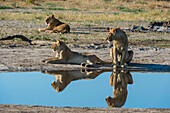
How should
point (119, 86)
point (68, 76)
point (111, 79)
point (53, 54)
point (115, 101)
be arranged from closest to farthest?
point (115, 101), point (119, 86), point (111, 79), point (68, 76), point (53, 54)

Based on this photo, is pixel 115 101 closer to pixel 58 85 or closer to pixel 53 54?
pixel 58 85

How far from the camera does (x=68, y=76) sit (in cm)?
1091

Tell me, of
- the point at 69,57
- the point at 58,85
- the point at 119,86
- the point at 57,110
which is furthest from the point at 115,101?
the point at 69,57

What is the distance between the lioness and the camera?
11148 mm

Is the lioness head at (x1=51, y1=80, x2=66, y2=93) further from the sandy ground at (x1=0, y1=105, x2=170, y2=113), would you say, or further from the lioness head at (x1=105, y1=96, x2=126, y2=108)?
the sandy ground at (x1=0, y1=105, x2=170, y2=113)

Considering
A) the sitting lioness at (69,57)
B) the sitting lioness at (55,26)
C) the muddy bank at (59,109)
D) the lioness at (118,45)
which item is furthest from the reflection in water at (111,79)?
the sitting lioness at (55,26)

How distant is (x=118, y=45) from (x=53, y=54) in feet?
10.3

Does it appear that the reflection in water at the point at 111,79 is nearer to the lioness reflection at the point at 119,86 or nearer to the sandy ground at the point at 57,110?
the lioness reflection at the point at 119,86

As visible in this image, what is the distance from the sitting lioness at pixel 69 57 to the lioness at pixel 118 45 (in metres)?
0.66

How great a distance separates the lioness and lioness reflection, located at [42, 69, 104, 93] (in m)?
0.59

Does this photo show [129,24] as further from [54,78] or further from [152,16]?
[54,78]

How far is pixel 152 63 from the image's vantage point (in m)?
12.8

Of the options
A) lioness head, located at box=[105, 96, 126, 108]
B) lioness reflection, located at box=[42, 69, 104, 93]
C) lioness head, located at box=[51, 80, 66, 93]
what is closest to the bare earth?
lioness reflection, located at box=[42, 69, 104, 93]

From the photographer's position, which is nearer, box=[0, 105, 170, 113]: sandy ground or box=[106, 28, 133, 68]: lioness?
box=[0, 105, 170, 113]: sandy ground
